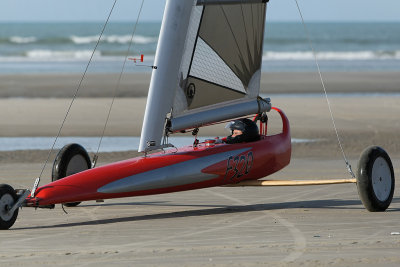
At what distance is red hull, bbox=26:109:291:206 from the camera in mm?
10945

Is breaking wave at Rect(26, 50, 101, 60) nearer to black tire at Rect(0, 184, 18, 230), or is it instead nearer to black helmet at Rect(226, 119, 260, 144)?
black helmet at Rect(226, 119, 260, 144)

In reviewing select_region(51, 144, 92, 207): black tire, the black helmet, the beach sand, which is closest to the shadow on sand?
the beach sand

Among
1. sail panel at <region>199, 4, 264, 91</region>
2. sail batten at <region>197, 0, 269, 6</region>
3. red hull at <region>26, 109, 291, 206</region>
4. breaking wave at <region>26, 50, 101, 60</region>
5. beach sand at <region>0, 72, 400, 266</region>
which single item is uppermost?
breaking wave at <region>26, 50, 101, 60</region>

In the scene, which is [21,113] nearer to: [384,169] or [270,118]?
[270,118]

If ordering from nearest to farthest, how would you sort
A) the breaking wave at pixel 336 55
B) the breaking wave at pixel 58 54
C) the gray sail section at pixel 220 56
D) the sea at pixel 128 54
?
the gray sail section at pixel 220 56, the sea at pixel 128 54, the breaking wave at pixel 336 55, the breaking wave at pixel 58 54

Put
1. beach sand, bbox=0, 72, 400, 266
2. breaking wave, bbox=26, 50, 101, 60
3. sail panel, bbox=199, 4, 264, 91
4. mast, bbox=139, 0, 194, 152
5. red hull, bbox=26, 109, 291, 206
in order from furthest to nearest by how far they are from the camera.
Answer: breaking wave, bbox=26, 50, 101, 60, sail panel, bbox=199, 4, 264, 91, mast, bbox=139, 0, 194, 152, red hull, bbox=26, 109, 291, 206, beach sand, bbox=0, 72, 400, 266

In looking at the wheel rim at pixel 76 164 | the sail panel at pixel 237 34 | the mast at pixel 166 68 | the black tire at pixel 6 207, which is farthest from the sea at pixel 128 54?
the black tire at pixel 6 207

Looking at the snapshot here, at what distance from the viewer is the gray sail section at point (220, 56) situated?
12.5 metres

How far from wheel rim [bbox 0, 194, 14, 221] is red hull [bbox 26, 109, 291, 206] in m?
0.25

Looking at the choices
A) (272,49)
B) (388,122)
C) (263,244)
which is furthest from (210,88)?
(272,49)

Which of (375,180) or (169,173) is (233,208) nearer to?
(169,173)

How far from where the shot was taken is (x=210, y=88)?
12977 millimetres

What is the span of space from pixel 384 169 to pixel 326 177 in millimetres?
3209

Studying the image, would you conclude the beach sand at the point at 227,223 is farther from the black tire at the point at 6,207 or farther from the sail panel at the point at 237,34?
the sail panel at the point at 237,34
